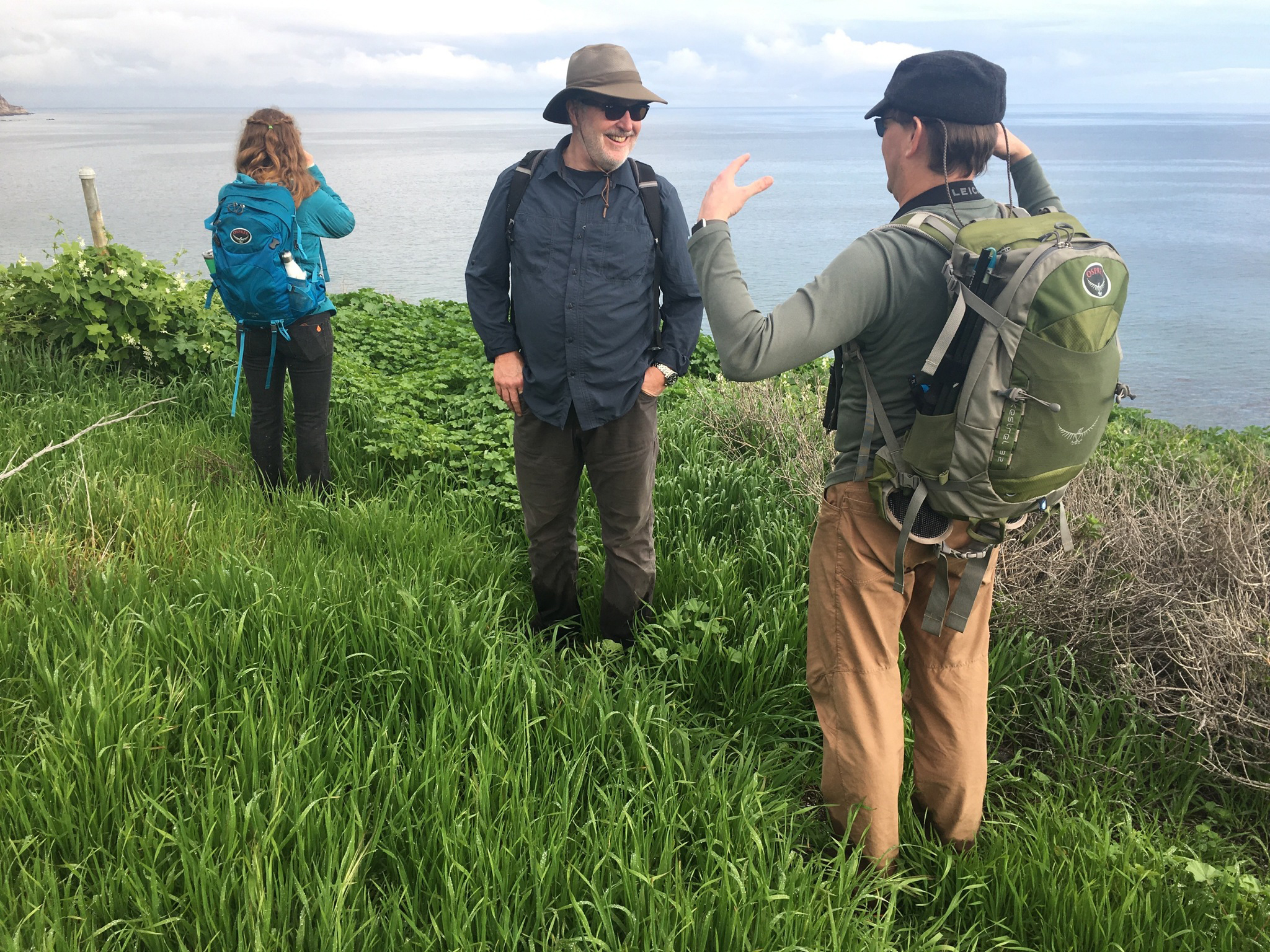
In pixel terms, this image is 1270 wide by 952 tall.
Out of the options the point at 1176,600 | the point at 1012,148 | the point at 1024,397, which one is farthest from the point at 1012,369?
the point at 1176,600

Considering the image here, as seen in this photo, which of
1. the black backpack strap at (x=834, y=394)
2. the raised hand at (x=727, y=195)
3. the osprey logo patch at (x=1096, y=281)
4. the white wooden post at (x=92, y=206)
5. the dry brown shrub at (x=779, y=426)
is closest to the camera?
the osprey logo patch at (x=1096, y=281)

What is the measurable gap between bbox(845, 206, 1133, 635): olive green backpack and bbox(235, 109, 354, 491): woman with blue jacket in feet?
11.5

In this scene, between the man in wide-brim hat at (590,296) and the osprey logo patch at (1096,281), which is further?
the man in wide-brim hat at (590,296)

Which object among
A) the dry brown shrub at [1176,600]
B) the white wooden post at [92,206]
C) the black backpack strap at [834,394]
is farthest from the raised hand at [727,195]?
the white wooden post at [92,206]

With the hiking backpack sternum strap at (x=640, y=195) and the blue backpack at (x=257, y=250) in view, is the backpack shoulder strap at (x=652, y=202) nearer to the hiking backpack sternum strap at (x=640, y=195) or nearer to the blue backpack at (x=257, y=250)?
the hiking backpack sternum strap at (x=640, y=195)

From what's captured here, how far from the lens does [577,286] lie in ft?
11.0

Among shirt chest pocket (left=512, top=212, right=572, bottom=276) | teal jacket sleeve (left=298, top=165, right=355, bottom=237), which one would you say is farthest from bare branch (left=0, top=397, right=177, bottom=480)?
shirt chest pocket (left=512, top=212, right=572, bottom=276)

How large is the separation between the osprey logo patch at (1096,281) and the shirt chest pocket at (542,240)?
1882 mm

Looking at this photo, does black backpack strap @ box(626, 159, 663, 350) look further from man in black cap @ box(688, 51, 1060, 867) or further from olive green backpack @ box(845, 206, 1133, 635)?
olive green backpack @ box(845, 206, 1133, 635)

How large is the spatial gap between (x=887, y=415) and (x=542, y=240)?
62.7 inches

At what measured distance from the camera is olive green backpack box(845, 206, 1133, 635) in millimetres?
2061

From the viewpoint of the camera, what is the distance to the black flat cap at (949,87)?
2.23 metres

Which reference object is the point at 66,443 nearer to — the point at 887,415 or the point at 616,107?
the point at 616,107

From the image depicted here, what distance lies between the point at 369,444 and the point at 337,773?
10.9 feet
